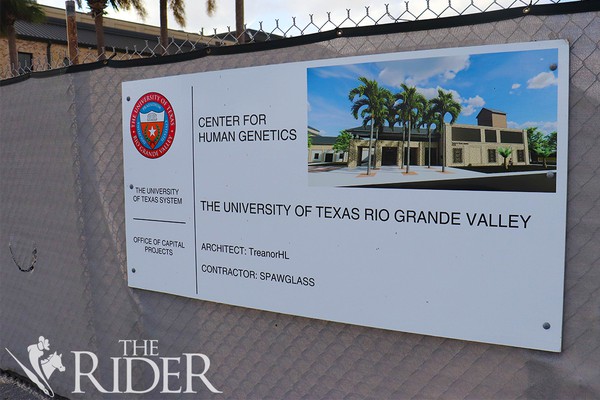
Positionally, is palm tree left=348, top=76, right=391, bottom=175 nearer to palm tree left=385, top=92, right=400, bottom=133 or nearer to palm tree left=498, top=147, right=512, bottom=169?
palm tree left=385, top=92, right=400, bottom=133

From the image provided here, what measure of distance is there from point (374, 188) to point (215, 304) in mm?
1172

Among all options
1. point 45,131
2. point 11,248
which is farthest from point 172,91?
point 11,248

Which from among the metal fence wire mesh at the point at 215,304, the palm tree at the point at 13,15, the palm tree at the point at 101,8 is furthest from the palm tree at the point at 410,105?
the palm tree at the point at 13,15

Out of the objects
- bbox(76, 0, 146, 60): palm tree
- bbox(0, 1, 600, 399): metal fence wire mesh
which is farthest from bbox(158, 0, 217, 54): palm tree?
bbox(0, 1, 600, 399): metal fence wire mesh

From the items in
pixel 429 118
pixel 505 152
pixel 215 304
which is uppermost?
pixel 429 118

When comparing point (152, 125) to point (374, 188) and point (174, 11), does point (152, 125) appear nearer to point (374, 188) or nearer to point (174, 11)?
point (374, 188)

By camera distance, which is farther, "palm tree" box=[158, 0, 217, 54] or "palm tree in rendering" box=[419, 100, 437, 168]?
"palm tree" box=[158, 0, 217, 54]

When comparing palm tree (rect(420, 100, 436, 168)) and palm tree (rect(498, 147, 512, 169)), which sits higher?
palm tree (rect(420, 100, 436, 168))

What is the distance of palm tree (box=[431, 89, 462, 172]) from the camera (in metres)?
2.22

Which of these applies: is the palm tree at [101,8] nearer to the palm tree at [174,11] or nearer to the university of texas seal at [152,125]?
the palm tree at [174,11]

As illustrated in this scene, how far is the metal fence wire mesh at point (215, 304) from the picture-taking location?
6.91ft

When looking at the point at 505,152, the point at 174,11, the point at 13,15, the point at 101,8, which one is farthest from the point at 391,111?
the point at 13,15

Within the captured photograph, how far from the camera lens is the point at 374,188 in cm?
242

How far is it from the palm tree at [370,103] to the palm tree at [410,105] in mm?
67
